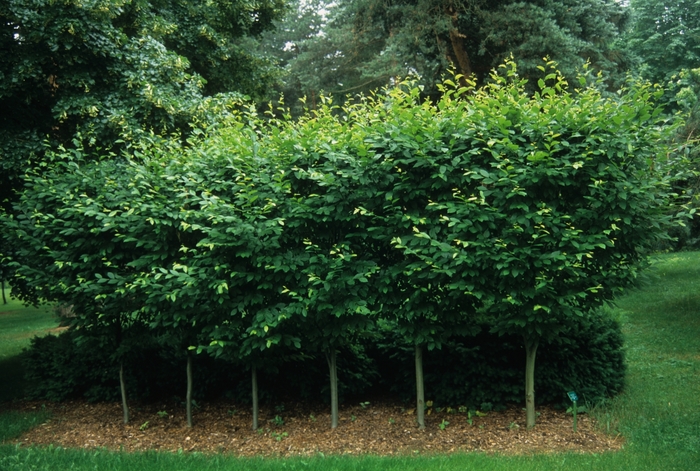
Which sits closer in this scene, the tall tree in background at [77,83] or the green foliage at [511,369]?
the green foliage at [511,369]

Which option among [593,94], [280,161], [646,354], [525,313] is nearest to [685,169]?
[593,94]

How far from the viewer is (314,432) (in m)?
7.19

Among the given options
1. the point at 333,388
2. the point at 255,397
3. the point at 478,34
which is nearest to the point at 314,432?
the point at 333,388

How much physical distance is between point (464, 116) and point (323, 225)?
1.82 meters

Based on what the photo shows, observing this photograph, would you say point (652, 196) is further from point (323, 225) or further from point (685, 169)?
point (323, 225)

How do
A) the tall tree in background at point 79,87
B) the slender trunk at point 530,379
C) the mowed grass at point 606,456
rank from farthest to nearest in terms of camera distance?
the tall tree in background at point 79,87 → the slender trunk at point 530,379 → the mowed grass at point 606,456

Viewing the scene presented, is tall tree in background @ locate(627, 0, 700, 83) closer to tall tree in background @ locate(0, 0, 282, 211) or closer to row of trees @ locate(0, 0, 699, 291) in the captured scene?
row of trees @ locate(0, 0, 699, 291)

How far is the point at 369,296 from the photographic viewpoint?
6.80m

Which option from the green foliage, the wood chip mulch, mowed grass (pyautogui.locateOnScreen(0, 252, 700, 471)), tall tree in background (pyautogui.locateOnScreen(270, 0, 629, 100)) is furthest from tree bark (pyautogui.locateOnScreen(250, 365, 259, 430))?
tall tree in background (pyautogui.locateOnScreen(270, 0, 629, 100))

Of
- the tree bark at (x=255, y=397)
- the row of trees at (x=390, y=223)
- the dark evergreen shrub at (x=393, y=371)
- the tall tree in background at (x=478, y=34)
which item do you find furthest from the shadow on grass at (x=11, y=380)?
the tall tree in background at (x=478, y=34)

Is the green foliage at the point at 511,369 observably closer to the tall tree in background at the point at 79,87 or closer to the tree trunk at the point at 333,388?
the tree trunk at the point at 333,388

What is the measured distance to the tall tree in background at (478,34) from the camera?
16.1 metres

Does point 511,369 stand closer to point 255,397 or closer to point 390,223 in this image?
point 390,223

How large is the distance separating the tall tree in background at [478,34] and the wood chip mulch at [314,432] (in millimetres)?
10217
